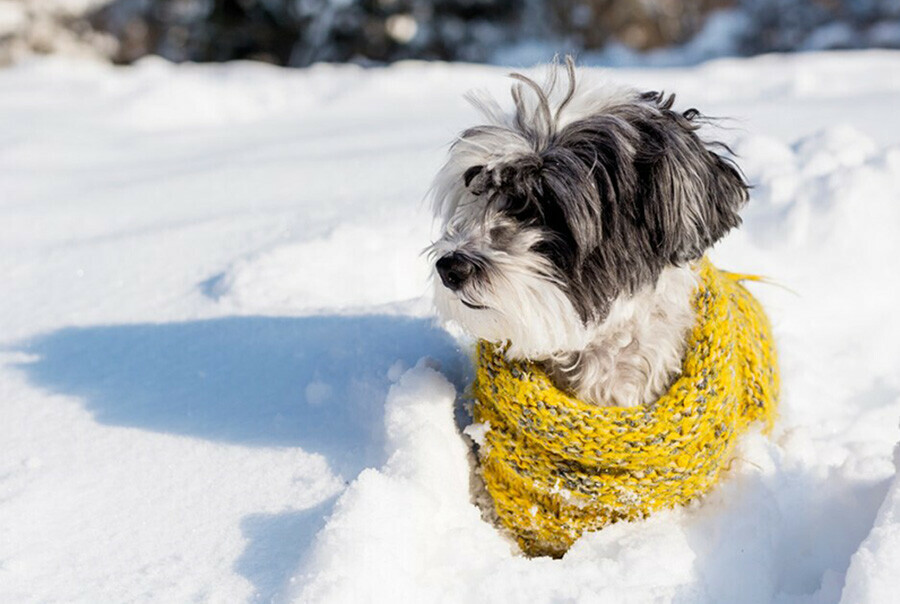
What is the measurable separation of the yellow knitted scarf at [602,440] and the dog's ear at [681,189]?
276 mm

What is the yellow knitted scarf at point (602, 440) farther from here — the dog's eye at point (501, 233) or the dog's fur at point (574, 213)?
the dog's eye at point (501, 233)

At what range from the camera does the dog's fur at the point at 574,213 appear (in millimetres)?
2395

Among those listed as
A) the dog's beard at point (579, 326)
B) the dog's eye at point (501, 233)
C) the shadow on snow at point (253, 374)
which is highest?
the dog's eye at point (501, 233)

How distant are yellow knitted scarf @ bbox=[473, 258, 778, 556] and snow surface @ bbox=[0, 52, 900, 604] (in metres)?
0.09

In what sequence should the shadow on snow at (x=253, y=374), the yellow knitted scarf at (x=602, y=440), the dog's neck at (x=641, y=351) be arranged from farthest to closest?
the shadow on snow at (x=253, y=374) < the dog's neck at (x=641, y=351) < the yellow knitted scarf at (x=602, y=440)

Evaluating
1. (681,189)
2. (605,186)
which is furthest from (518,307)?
(681,189)

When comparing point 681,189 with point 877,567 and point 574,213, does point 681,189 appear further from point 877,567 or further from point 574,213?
point 877,567

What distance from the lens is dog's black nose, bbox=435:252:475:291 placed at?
2.37 m

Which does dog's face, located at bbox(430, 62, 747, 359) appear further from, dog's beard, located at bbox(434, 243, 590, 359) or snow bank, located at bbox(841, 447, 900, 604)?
snow bank, located at bbox(841, 447, 900, 604)

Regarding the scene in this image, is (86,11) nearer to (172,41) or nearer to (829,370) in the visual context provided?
(172,41)

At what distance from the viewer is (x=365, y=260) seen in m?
3.99

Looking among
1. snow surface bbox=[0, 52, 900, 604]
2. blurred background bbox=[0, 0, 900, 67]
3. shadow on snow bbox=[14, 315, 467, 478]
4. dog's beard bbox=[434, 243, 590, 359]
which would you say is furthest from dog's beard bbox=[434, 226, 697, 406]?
blurred background bbox=[0, 0, 900, 67]

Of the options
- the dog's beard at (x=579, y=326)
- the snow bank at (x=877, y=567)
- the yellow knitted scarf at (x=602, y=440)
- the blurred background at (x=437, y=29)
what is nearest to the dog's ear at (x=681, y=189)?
the dog's beard at (x=579, y=326)

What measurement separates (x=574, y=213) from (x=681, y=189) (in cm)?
26
